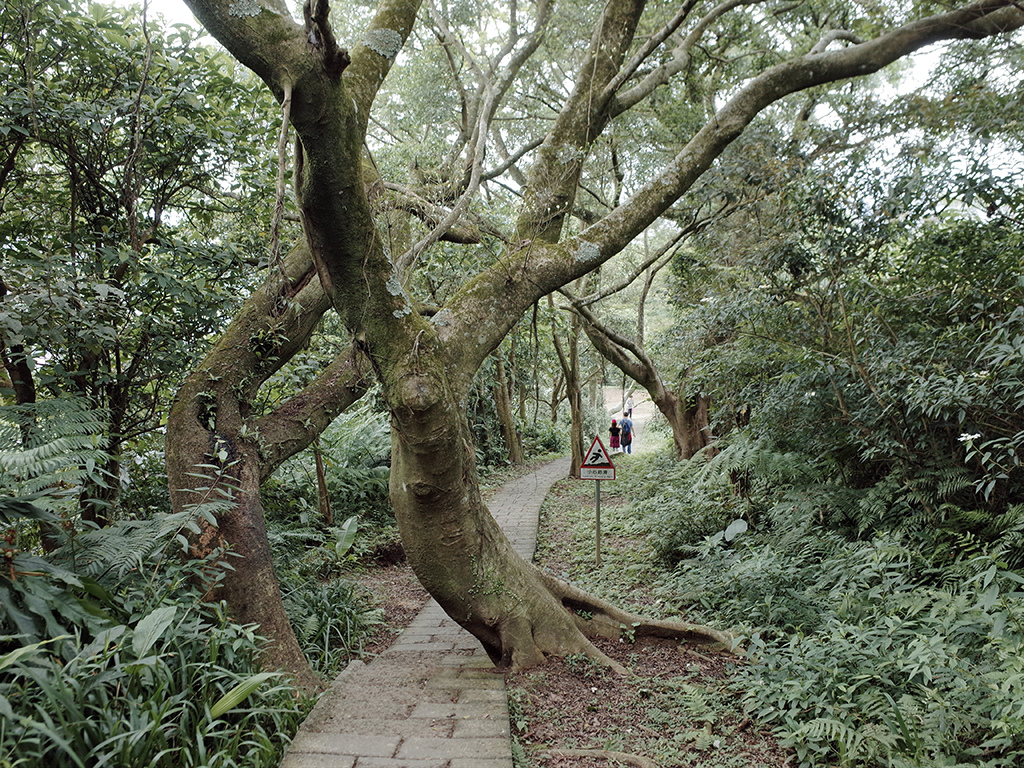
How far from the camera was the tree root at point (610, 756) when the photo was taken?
2980 mm

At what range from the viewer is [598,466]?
23.5ft

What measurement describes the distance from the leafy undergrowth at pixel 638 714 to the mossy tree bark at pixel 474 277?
0.87 ft

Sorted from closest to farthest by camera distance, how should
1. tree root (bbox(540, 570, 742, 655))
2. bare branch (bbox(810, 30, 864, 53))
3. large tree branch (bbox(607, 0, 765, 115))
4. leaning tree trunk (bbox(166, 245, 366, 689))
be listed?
leaning tree trunk (bbox(166, 245, 366, 689)) < tree root (bbox(540, 570, 742, 655)) < large tree branch (bbox(607, 0, 765, 115)) < bare branch (bbox(810, 30, 864, 53))

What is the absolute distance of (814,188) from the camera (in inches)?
196

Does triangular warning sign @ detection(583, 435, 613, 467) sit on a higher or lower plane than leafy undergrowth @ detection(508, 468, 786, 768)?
higher

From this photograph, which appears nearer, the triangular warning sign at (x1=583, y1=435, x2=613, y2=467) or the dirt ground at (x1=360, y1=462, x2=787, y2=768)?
the dirt ground at (x1=360, y1=462, x2=787, y2=768)

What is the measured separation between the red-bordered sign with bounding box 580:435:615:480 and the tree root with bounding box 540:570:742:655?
2476mm

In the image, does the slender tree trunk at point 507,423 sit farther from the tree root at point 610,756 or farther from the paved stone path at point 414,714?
the tree root at point 610,756

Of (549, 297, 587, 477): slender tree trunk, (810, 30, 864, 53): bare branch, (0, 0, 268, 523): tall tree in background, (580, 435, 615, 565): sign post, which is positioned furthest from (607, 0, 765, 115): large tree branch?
(549, 297, 587, 477): slender tree trunk

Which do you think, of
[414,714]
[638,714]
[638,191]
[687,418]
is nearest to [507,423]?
[687,418]

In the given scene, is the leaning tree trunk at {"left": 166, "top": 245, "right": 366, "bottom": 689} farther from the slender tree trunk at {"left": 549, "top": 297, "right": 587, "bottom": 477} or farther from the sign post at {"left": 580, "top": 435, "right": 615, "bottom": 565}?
the slender tree trunk at {"left": 549, "top": 297, "right": 587, "bottom": 477}

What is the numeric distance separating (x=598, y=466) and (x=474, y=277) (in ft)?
12.4

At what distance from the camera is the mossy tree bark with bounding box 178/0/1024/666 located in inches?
95.8

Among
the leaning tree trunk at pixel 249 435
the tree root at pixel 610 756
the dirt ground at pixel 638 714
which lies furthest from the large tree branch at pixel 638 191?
the tree root at pixel 610 756
